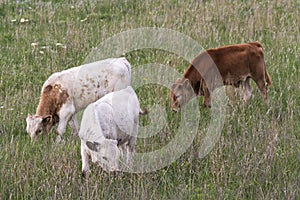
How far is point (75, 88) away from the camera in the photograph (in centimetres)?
858

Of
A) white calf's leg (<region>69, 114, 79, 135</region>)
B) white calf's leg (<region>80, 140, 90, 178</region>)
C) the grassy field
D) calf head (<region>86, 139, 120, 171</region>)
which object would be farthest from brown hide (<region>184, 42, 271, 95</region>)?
calf head (<region>86, 139, 120, 171</region>)

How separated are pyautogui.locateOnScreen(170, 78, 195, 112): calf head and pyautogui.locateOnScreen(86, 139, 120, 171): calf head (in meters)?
2.81

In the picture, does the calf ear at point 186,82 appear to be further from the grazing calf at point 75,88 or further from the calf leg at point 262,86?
the calf leg at point 262,86

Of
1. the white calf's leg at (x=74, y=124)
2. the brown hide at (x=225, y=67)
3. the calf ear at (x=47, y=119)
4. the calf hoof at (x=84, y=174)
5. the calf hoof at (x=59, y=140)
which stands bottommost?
the white calf's leg at (x=74, y=124)

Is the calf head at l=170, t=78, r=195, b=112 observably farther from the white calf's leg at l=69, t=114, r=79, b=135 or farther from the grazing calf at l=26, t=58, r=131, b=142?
the white calf's leg at l=69, t=114, r=79, b=135

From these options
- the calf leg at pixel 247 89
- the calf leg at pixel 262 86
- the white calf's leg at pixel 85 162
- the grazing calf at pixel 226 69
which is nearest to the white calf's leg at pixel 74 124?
the grazing calf at pixel 226 69

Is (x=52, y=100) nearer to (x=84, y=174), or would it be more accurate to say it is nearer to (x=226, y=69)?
(x=84, y=174)

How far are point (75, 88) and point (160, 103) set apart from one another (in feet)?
4.04

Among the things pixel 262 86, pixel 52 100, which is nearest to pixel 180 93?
pixel 262 86

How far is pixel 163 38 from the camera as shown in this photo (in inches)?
450

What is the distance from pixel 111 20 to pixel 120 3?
112cm

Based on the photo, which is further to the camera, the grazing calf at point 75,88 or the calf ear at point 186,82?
the calf ear at point 186,82

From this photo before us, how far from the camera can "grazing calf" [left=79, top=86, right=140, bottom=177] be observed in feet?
19.4

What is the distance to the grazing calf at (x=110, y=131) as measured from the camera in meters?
5.92
